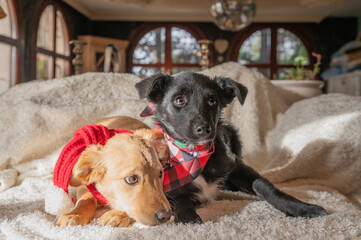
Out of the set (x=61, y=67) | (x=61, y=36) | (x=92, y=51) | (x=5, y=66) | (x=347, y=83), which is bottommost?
(x=347, y=83)

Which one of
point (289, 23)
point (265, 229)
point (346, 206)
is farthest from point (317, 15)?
point (265, 229)

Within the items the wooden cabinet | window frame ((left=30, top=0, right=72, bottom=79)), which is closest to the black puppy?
window frame ((left=30, top=0, right=72, bottom=79))

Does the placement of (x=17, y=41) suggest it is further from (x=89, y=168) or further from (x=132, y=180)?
(x=132, y=180)

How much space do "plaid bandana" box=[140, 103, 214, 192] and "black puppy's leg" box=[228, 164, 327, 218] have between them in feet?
0.90

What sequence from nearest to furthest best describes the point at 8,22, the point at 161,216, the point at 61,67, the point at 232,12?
the point at 161,216 → the point at 8,22 → the point at 232,12 → the point at 61,67

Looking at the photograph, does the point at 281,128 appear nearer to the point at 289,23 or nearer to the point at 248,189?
the point at 248,189

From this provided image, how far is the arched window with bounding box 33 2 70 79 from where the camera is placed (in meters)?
5.86

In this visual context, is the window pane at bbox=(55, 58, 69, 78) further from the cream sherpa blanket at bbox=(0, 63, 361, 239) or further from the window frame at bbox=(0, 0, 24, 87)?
the cream sherpa blanket at bbox=(0, 63, 361, 239)

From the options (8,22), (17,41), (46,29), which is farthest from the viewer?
(46,29)

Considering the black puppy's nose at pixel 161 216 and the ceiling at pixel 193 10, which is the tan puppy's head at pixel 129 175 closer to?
the black puppy's nose at pixel 161 216

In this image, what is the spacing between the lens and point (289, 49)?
28.7ft

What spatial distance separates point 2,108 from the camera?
2.23 meters

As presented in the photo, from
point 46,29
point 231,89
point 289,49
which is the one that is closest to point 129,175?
point 231,89

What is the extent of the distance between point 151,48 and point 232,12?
12.2ft
